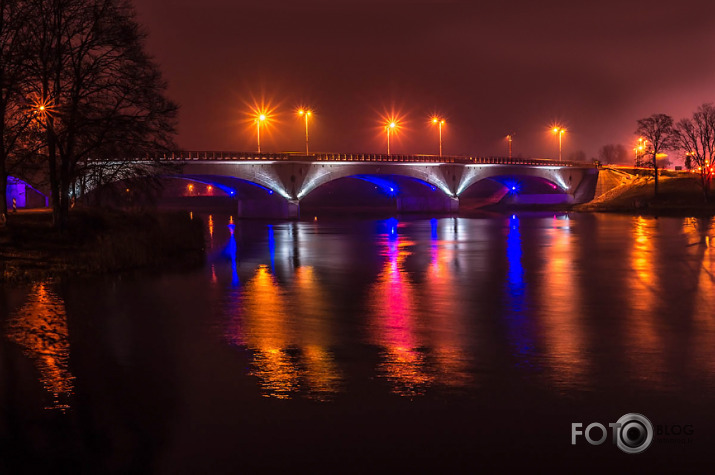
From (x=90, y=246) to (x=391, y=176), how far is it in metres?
87.1

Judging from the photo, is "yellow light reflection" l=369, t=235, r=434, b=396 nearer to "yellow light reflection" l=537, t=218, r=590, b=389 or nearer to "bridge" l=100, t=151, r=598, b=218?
"yellow light reflection" l=537, t=218, r=590, b=389

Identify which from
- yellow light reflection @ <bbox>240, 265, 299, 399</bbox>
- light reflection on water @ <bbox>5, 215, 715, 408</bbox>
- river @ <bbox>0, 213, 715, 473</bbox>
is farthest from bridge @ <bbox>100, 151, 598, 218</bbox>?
river @ <bbox>0, 213, 715, 473</bbox>

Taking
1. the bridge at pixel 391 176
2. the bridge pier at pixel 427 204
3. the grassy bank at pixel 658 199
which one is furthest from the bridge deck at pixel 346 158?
the grassy bank at pixel 658 199

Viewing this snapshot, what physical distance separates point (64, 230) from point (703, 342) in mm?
32443

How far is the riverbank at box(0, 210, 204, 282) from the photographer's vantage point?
35.2 metres

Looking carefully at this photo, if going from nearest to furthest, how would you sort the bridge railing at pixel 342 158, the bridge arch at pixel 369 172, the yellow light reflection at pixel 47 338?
the yellow light reflection at pixel 47 338 → the bridge railing at pixel 342 158 → the bridge arch at pixel 369 172

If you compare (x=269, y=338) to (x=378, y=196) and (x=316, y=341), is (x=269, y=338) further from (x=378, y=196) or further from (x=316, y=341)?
(x=378, y=196)

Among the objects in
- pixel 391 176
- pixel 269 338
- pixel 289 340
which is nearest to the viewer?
pixel 289 340

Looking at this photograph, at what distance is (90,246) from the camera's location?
128ft

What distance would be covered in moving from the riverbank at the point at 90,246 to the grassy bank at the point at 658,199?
76.0m

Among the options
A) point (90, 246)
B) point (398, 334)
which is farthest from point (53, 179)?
point (398, 334)

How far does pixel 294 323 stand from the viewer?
23.5m

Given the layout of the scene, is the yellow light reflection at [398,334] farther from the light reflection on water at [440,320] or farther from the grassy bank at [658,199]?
the grassy bank at [658,199]

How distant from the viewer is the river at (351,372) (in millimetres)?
11992
